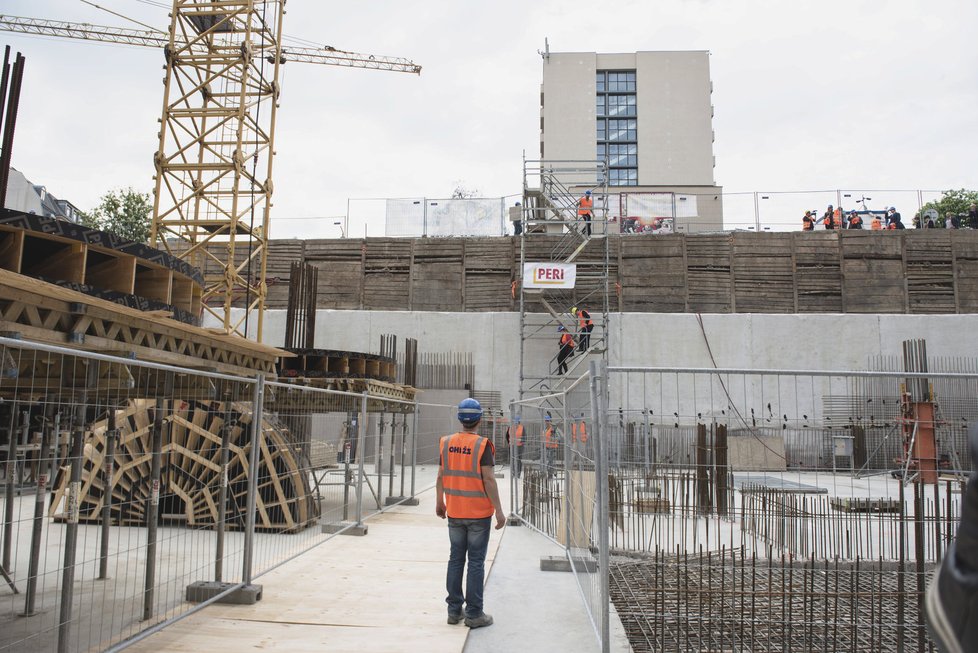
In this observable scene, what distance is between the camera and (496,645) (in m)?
5.42

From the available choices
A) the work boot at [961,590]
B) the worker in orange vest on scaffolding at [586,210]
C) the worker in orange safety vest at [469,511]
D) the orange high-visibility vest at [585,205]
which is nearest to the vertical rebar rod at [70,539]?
the worker in orange safety vest at [469,511]

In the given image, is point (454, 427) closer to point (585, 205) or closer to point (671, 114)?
point (585, 205)

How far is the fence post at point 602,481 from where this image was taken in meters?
4.76

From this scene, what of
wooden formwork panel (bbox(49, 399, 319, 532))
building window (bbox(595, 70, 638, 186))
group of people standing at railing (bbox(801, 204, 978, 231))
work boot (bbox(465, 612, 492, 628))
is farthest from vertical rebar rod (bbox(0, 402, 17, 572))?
building window (bbox(595, 70, 638, 186))

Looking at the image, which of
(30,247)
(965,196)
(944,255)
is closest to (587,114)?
(965,196)

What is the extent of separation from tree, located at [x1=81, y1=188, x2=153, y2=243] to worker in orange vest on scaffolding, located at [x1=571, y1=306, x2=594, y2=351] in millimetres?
29636

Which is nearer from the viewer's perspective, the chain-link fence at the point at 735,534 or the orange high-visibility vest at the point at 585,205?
the chain-link fence at the point at 735,534

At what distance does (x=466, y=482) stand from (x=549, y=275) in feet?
63.6

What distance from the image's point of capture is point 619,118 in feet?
200

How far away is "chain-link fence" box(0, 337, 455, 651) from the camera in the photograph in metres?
5.06

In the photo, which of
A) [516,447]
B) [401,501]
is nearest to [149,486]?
[516,447]

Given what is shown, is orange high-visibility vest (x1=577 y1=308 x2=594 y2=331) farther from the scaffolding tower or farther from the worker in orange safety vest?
the worker in orange safety vest

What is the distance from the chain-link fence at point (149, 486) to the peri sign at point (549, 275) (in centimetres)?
1114

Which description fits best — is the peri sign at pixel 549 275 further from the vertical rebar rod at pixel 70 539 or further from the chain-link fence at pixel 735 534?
the vertical rebar rod at pixel 70 539
